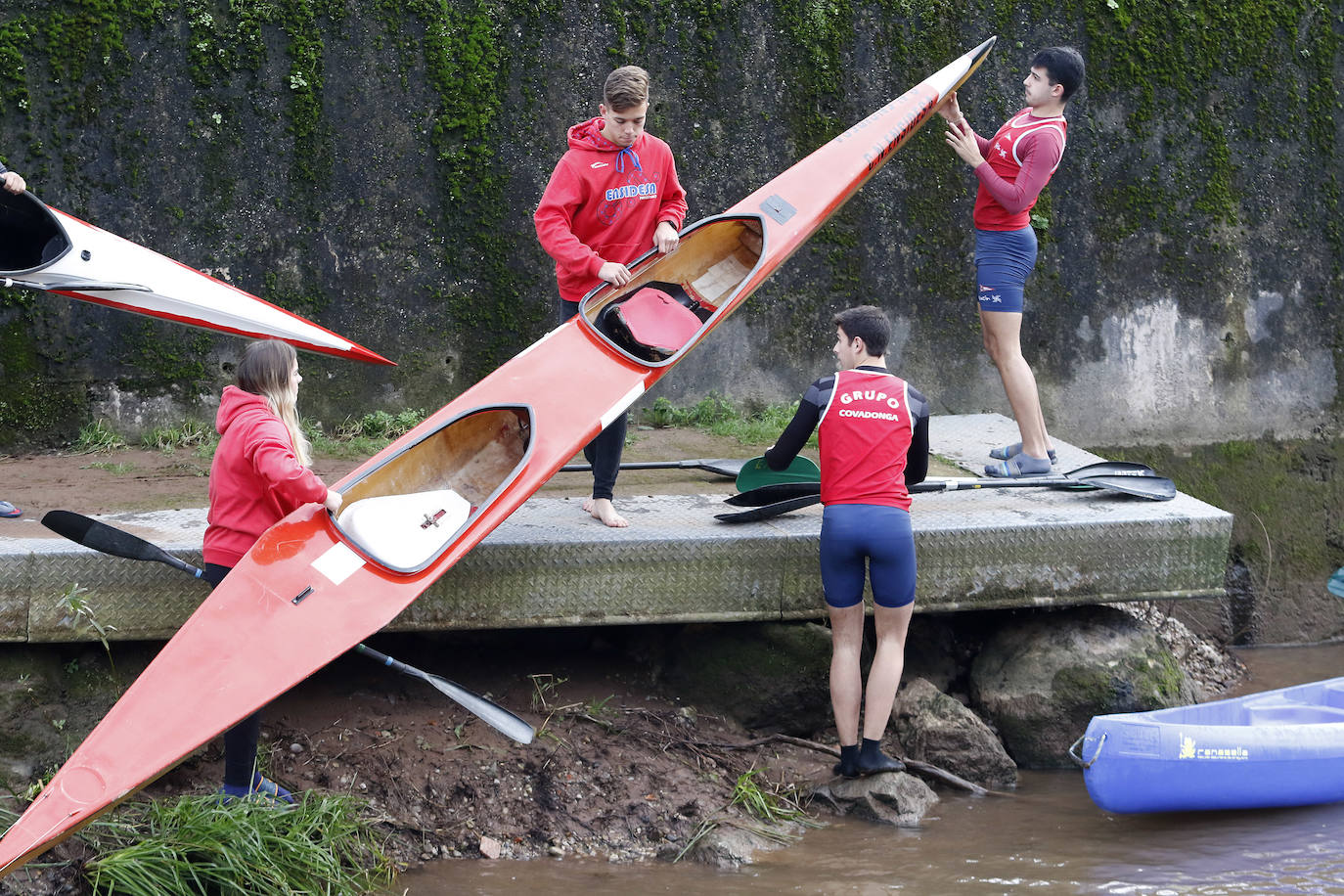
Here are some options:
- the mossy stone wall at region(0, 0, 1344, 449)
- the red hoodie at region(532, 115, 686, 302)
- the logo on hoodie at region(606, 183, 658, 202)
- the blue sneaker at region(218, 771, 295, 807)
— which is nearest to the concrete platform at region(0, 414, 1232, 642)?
the blue sneaker at region(218, 771, 295, 807)

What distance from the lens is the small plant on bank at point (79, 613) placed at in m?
3.72

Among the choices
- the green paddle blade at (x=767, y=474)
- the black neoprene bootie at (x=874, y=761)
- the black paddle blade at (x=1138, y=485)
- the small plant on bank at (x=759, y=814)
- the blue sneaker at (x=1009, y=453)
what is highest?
the blue sneaker at (x=1009, y=453)

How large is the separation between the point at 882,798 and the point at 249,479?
2.24 m

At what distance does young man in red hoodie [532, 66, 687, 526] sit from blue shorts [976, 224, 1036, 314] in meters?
1.35

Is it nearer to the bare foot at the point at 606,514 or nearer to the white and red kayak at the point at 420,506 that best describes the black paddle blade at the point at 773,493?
the bare foot at the point at 606,514

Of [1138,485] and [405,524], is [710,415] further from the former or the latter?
[405,524]

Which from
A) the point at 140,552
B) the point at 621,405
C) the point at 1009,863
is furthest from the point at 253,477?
the point at 1009,863

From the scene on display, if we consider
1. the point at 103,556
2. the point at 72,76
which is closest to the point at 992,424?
the point at 103,556

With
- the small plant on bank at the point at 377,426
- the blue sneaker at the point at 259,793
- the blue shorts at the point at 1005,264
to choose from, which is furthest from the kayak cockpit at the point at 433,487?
the blue shorts at the point at 1005,264

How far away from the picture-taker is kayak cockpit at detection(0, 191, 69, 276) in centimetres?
452

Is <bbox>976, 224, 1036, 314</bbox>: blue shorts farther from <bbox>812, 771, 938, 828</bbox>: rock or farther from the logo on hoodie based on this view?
<bbox>812, 771, 938, 828</bbox>: rock

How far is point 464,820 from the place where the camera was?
12.5ft

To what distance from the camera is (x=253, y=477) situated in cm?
347

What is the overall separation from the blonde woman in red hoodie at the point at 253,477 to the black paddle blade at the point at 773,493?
1.60 metres
